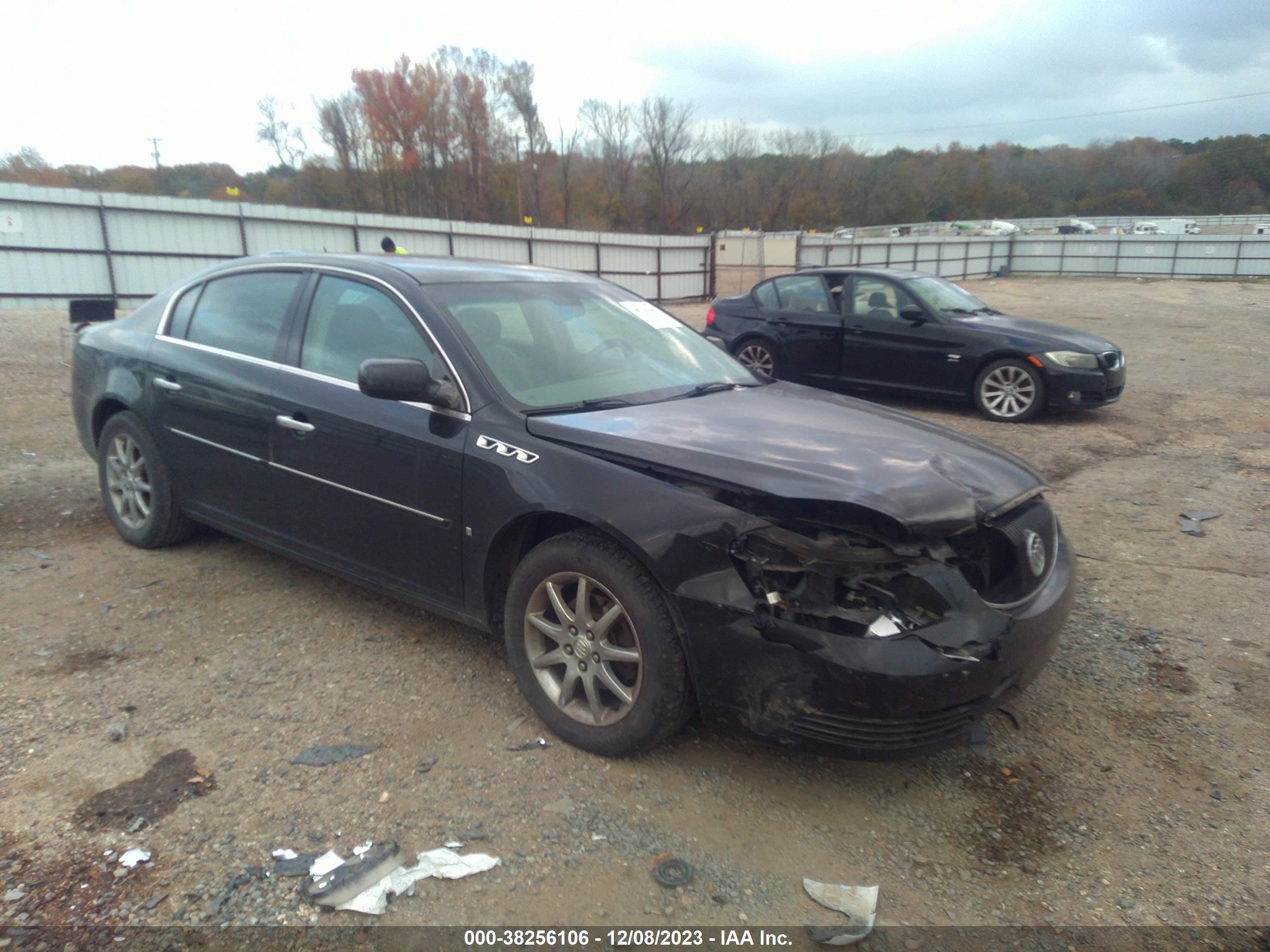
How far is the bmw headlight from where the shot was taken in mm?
8523

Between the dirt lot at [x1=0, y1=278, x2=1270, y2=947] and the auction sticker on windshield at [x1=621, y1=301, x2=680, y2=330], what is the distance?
5.82 feet

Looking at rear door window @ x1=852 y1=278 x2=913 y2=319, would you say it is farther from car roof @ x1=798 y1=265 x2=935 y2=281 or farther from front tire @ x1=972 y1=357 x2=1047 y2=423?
front tire @ x1=972 y1=357 x2=1047 y2=423

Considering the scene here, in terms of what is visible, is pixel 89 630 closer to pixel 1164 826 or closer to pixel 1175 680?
pixel 1164 826


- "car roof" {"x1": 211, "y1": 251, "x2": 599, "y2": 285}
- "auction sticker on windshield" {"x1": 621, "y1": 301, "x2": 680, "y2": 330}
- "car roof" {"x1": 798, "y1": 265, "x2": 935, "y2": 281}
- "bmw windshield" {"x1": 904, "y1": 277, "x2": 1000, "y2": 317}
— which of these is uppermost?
"car roof" {"x1": 211, "y1": 251, "x2": 599, "y2": 285}

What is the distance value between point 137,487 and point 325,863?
3105 millimetres

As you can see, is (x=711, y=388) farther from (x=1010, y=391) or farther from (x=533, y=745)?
(x=1010, y=391)

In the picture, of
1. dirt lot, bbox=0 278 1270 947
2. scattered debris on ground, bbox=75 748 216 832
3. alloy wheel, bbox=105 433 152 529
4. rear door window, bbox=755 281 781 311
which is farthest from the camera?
rear door window, bbox=755 281 781 311

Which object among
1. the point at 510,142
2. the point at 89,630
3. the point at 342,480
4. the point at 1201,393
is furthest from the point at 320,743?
the point at 510,142

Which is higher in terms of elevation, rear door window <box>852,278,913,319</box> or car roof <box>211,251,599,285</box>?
car roof <box>211,251,599,285</box>

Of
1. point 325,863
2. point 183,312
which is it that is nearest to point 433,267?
point 183,312

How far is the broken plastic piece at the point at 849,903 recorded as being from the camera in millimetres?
2252

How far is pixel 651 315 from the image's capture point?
4.36m

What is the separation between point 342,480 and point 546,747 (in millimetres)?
1427

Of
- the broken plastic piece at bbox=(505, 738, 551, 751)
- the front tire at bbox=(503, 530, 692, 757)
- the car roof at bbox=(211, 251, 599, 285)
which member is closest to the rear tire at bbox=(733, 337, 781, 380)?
the car roof at bbox=(211, 251, 599, 285)
